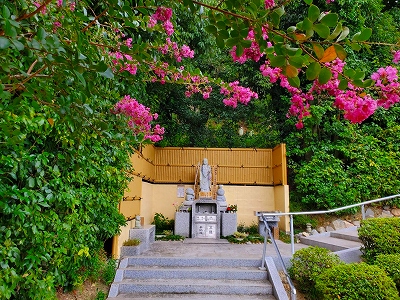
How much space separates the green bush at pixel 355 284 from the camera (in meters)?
2.89

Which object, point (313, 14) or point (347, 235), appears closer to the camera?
point (313, 14)

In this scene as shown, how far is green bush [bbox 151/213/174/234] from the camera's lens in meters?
7.83

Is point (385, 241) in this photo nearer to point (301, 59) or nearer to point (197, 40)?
point (301, 59)

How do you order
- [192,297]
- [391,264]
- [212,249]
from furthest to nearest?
[212,249]
[192,297]
[391,264]

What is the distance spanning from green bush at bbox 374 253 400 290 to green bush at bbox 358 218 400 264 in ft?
0.54

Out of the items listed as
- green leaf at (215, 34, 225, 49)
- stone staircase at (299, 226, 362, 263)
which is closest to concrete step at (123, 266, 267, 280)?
stone staircase at (299, 226, 362, 263)

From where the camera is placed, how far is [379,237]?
374 centimetres

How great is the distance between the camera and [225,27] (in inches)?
42.4

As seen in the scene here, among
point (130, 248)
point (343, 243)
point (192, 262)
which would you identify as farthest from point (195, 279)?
point (343, 243)

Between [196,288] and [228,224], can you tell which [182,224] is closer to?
[228,224]

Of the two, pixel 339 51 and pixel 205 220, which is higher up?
pixel 339 51

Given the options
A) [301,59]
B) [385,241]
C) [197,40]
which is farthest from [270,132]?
[301,59]

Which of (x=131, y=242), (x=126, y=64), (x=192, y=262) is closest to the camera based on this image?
(x=126, y=64)

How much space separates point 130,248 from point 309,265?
280cm
